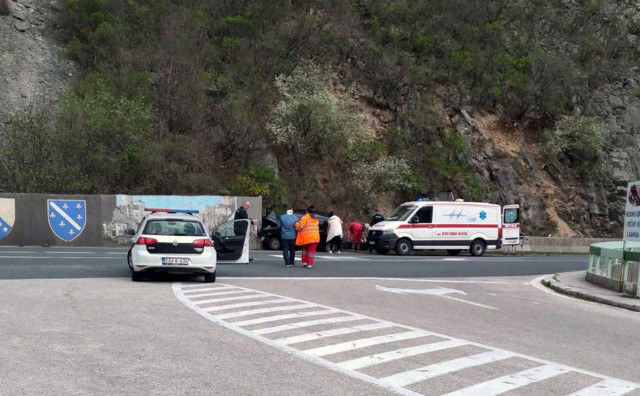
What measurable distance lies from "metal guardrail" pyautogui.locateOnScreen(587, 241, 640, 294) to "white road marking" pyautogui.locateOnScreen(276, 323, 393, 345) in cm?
827

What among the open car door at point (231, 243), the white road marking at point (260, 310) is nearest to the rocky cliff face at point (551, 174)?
the open car door at point (231, 243)

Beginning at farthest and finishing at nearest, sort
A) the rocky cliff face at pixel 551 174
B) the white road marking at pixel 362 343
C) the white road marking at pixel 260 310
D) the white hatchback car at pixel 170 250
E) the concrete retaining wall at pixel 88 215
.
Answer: the rocky cliff face at pixel 551 174, the concrete retaining wall at pixel 88 215, the white hatchback car at pixel 170 250, the white road marking at pixel 260 310, the white road marking at pixel 362 343

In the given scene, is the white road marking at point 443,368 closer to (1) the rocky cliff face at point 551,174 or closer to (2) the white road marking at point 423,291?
(2) the white road marking at point 423,291

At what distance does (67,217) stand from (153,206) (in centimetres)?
375

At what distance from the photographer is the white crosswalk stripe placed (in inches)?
274

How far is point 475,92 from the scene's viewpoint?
4941 cm

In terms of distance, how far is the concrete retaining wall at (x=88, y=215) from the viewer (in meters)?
28.7

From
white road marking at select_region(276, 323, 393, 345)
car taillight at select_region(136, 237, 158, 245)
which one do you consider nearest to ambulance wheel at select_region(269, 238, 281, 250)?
car taillight at select_region(136, 237, 158, 245)

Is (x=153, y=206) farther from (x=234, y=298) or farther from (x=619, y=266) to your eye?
(x=619, y=266)

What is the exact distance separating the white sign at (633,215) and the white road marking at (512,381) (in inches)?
381

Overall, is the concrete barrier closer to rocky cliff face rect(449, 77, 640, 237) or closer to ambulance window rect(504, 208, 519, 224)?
ambulance window rect(504, 208, 519, 224)

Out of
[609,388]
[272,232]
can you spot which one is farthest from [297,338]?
[272,232]

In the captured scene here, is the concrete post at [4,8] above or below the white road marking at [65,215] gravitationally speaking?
above

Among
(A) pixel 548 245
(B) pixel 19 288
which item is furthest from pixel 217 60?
(B) pixel 19 288
